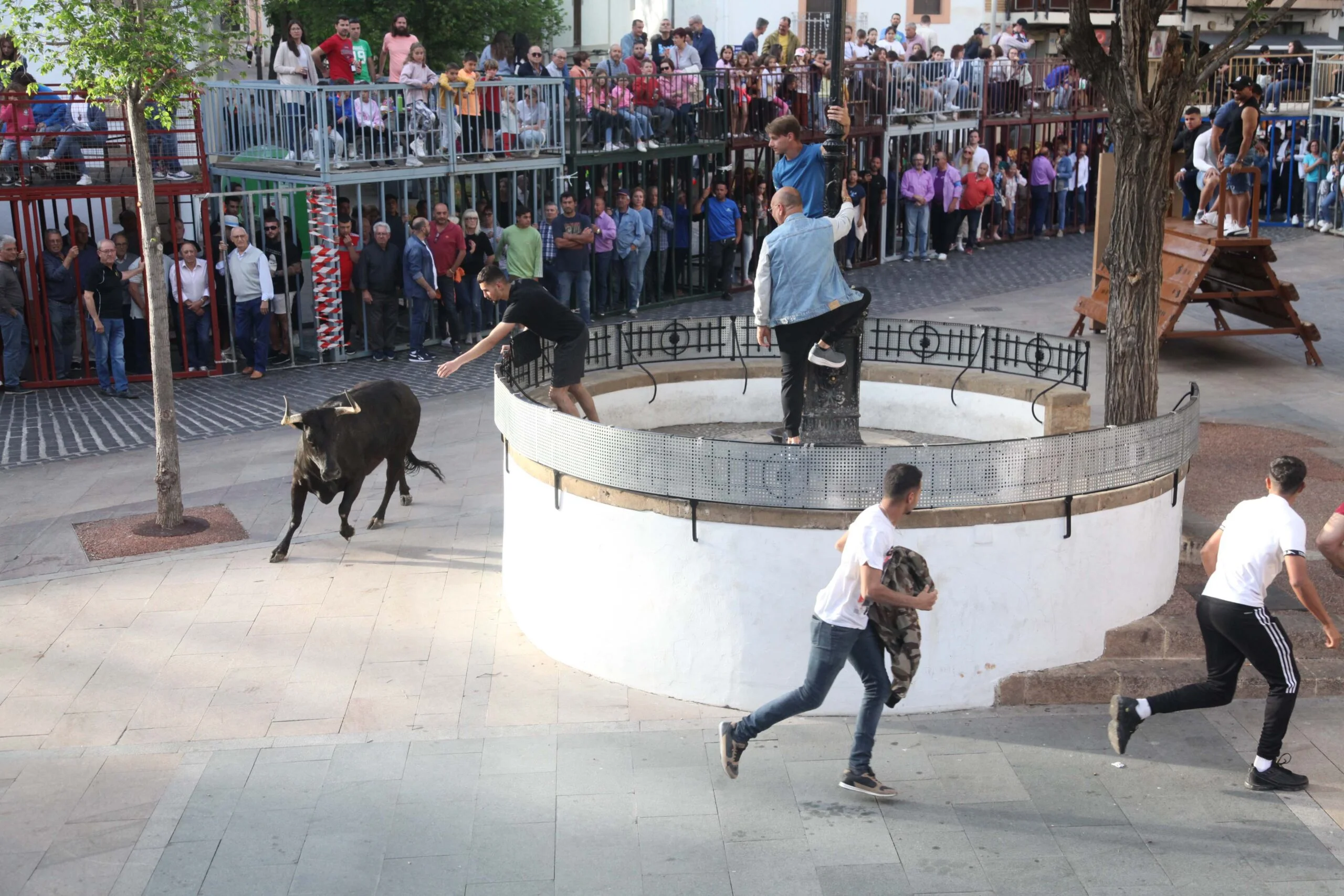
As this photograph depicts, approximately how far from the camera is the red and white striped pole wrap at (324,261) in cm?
1756

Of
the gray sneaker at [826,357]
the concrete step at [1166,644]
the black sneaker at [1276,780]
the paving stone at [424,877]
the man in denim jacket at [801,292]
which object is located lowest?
the paving stone at [424,877]

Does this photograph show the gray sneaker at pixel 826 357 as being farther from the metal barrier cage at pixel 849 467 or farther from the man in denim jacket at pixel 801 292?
the metal barrier cage at pixel 849 467

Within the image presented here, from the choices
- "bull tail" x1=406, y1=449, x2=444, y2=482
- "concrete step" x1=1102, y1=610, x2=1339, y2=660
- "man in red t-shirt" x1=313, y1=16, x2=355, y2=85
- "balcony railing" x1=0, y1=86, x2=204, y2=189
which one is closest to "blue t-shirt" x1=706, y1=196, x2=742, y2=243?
"man in red t-shirt" x1=313, y1=16, x2=355, y2=85

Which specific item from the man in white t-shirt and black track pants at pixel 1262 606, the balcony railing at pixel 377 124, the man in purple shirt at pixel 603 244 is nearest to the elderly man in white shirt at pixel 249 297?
the balcony railing at pixel 377 124

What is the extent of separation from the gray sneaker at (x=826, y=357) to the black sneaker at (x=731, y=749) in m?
2.85

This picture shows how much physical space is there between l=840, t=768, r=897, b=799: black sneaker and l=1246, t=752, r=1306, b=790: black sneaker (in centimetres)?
180

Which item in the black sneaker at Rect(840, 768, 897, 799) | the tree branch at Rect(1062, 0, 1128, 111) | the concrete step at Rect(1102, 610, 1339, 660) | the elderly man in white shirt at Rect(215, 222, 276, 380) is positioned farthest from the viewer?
the elderly man in white shirt at Rect(215, 222, 276, 380)

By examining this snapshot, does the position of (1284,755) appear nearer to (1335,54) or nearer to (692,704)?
(692,704)

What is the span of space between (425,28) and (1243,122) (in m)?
27.4

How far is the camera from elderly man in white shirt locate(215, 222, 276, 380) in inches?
667

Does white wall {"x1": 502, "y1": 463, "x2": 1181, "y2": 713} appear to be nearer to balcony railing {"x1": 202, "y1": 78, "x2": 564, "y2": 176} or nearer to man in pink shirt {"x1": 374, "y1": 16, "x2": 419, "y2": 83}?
balcony railing {"x1": 202, "y1": 78, "x2": 564, "y2": 176}

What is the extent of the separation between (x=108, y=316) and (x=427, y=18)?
25704 mm

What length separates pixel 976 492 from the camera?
7.78 m

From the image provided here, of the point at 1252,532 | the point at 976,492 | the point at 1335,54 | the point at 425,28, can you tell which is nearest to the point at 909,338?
the point at 976,492
